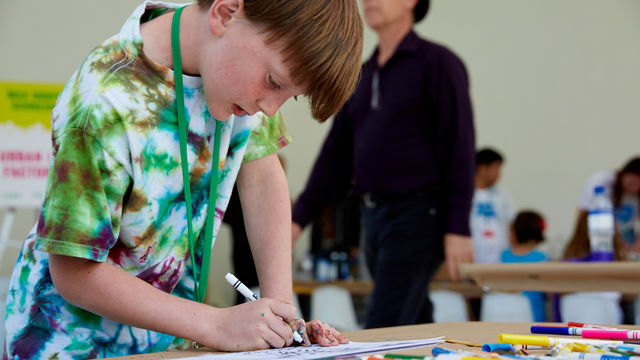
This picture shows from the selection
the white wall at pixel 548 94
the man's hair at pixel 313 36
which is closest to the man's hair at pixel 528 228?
the white wall at pixel 548 94

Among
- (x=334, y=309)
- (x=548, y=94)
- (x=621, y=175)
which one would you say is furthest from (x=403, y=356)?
(x=548, y=94)

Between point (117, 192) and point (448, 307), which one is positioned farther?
point (448, 307)

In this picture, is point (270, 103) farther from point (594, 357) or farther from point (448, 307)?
point (448, 307)

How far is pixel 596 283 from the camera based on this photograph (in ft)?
4.99

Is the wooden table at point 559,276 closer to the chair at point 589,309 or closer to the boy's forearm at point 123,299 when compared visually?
the boy's forearm at point 123,299

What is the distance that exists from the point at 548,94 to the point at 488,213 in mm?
1762

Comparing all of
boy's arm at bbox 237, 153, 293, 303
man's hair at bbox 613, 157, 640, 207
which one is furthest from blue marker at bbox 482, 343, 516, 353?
man's hair at bbox 613, 157, 640, 207

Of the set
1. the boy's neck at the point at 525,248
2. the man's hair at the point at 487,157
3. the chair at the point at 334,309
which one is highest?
the man's hair at the point at 487,157

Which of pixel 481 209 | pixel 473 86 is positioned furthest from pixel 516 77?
pixel 481 209

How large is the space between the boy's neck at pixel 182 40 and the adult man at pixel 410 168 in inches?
45.4

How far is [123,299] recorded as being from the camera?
0.78 metres

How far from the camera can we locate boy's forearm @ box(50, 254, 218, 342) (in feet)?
2.53

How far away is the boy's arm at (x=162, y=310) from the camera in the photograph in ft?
2.53

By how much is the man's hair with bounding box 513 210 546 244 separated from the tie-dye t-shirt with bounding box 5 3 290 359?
3.44 m
